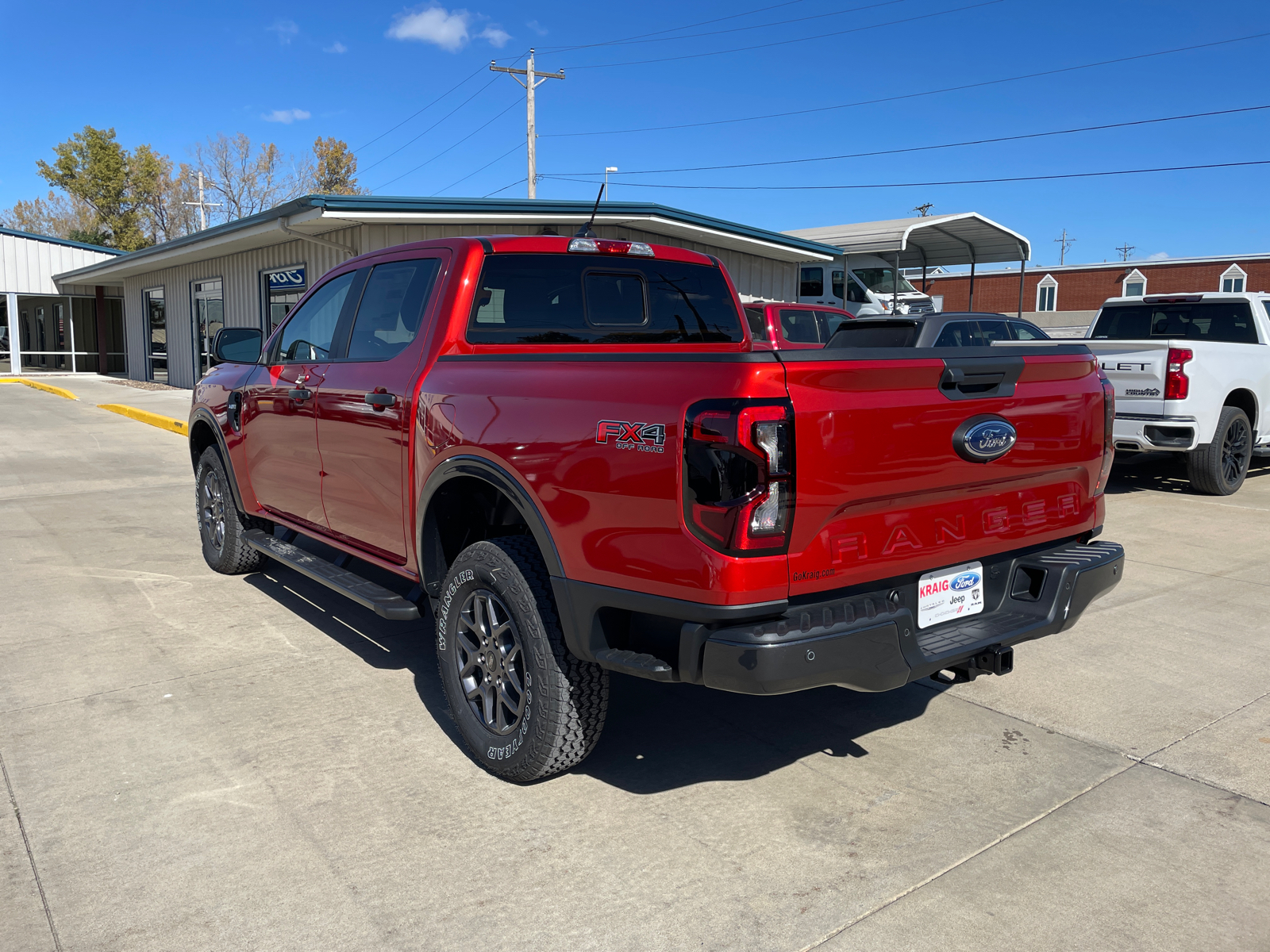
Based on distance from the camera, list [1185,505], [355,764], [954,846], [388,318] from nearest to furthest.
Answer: [954,846], [355,764], [388,318], [1185,505]

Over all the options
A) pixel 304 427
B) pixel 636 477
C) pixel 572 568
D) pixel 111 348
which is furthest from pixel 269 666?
pixel 111 348

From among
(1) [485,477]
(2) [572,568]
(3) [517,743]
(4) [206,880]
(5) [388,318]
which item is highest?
(5) [388,318]

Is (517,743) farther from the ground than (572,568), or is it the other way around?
(572,568)

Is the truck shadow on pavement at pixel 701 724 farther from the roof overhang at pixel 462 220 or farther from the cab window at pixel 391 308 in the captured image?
the roof overhang at pixel 462 220

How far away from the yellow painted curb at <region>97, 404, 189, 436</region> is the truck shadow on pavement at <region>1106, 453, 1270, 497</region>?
41.6ft

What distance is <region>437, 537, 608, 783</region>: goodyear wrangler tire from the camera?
3.17m

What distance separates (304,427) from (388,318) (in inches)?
33.1

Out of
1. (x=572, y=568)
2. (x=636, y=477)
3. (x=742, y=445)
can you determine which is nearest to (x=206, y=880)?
(x=572, y=568)

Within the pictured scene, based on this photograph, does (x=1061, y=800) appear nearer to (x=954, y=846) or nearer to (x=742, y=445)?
(x=954, y=846)

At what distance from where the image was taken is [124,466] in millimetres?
11836

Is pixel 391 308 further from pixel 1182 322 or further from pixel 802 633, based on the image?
pixel 1182 322

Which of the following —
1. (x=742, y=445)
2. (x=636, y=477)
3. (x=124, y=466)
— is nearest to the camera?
(x=742, y=445)

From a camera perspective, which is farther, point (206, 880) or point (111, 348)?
point (111, 348)

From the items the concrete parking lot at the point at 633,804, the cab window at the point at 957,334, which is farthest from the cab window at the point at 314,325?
the cab window at the point at 957,334
